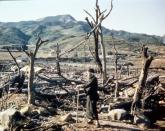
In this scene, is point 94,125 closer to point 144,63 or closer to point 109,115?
point 109,115

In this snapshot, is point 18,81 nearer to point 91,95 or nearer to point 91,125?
point 91,95

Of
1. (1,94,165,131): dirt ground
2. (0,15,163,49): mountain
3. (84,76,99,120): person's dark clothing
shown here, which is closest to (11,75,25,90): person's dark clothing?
(1,94,165,131): dirt ground

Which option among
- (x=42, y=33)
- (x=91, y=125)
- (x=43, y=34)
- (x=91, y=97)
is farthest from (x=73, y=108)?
(x=42, y=33)

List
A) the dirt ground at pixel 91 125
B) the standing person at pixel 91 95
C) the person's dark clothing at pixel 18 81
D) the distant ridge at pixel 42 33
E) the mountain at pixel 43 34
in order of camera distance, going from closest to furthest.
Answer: the dirt ground at pixel 91 125 < the standing person at pixel 91 95 < the person's dark clothing at pixel 18 81 < the mountain at pixel 43 34 < the distant ridge at pixel 42 33

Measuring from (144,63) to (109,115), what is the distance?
2.63 metres

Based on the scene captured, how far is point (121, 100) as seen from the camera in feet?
51.8

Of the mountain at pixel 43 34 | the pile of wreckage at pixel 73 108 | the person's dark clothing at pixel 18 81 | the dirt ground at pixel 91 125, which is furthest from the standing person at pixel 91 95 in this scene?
the mountain at pixel 43 34

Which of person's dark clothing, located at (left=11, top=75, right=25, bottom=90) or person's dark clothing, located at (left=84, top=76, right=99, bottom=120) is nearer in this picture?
person's dark clothing, located at (left=84, top=76, right=99, bottom=120)

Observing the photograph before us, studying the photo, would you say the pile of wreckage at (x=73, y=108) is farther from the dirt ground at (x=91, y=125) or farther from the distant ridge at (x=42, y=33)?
the distant ridge at (x=42, y=33)

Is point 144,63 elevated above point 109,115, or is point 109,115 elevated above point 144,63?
point 144,63

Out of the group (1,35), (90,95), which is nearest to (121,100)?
(90,95)

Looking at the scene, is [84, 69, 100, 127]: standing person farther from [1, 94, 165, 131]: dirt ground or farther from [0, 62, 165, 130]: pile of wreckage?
[0, 62, 165, 130]: pile of wreckage

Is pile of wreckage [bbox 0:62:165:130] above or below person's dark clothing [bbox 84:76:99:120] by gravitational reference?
below

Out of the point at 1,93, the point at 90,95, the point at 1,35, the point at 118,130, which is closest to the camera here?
the point at 118,130
